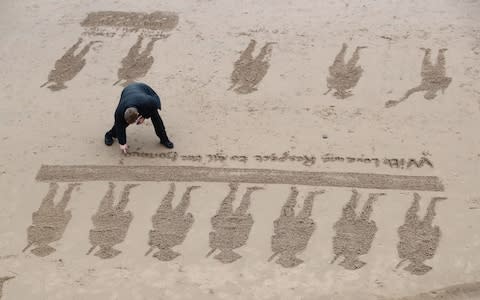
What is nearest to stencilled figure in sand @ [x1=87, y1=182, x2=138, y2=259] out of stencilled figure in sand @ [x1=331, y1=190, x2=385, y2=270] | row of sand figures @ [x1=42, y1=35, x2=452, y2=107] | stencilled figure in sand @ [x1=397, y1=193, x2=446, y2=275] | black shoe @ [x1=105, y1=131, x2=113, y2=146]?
black shoe @ [x1=105, y1=131, x2=113, y2=146]

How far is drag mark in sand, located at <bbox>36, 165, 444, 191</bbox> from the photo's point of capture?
718cm

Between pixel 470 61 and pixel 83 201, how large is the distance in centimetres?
549

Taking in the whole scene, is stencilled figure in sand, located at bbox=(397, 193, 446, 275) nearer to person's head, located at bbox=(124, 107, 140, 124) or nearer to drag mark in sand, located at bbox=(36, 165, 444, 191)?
drag mark in sand, located at bbox=(36, 165, 444, 191)

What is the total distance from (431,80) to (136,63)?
13.3 feet

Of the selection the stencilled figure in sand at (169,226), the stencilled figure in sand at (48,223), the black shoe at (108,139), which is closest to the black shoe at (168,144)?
the black shoe at (108,139)

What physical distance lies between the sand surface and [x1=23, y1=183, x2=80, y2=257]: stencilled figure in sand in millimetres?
24

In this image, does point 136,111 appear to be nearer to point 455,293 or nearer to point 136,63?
point 136,63

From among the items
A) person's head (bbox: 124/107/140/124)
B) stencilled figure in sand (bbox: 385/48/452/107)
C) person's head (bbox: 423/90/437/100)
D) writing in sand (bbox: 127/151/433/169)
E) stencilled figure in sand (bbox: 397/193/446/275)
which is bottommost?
stencilled figure in sand (bbox: 397/193/446/275)

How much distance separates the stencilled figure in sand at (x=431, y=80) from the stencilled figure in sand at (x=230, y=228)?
8.45 ft

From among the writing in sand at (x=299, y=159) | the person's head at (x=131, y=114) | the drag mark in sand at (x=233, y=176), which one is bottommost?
the drag mark in sand at (x=233, y=176)

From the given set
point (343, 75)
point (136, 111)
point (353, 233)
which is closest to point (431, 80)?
point (343, 75)

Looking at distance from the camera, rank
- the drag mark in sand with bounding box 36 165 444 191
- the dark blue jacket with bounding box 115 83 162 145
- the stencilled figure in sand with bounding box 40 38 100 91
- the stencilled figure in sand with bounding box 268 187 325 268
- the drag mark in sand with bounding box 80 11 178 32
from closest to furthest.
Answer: the stencilled figure in sand with bounding box 268 187 325 268
the drag mark in sand with bounding box 36 165 444 191
the dark blue jacket with bounding box 115 83 162 145
the stencilled figure in sand with bounding box 40 38 100 91
the drag mark in sand with bounding box 80 11 178 32

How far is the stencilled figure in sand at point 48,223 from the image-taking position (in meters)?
6.66

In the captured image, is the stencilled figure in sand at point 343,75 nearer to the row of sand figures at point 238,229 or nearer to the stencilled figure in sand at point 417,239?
the row of sand figures at point 238,229
